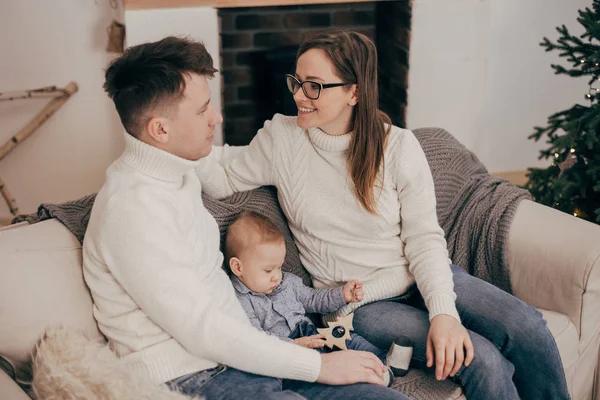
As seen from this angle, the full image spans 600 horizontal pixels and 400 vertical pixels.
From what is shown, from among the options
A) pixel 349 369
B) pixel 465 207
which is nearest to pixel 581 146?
pixel 465 207

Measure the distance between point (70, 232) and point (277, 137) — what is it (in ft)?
1.93

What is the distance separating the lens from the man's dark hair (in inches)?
58.5

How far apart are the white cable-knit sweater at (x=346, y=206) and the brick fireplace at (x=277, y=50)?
1613mm

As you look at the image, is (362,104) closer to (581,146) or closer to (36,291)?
(36,291)

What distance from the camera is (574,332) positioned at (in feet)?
6.41

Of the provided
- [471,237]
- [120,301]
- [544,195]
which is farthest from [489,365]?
[544,195]

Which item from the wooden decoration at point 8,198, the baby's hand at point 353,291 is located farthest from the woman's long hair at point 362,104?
the wooden decoration at point 8,198

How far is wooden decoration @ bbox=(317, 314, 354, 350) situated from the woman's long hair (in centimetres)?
31

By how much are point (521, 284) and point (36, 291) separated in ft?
4.36

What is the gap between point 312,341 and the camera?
1691 mm

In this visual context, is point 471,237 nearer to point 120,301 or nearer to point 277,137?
point 277,137

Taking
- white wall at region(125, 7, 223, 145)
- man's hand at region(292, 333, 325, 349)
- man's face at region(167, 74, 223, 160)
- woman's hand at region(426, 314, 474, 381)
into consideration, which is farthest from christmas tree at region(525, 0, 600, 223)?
man's face at region(167, 74, 223, 160)

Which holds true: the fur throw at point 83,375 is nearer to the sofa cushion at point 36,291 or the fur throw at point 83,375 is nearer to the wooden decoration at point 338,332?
the sofa cushion at point 36,291

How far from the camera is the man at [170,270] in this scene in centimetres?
144
